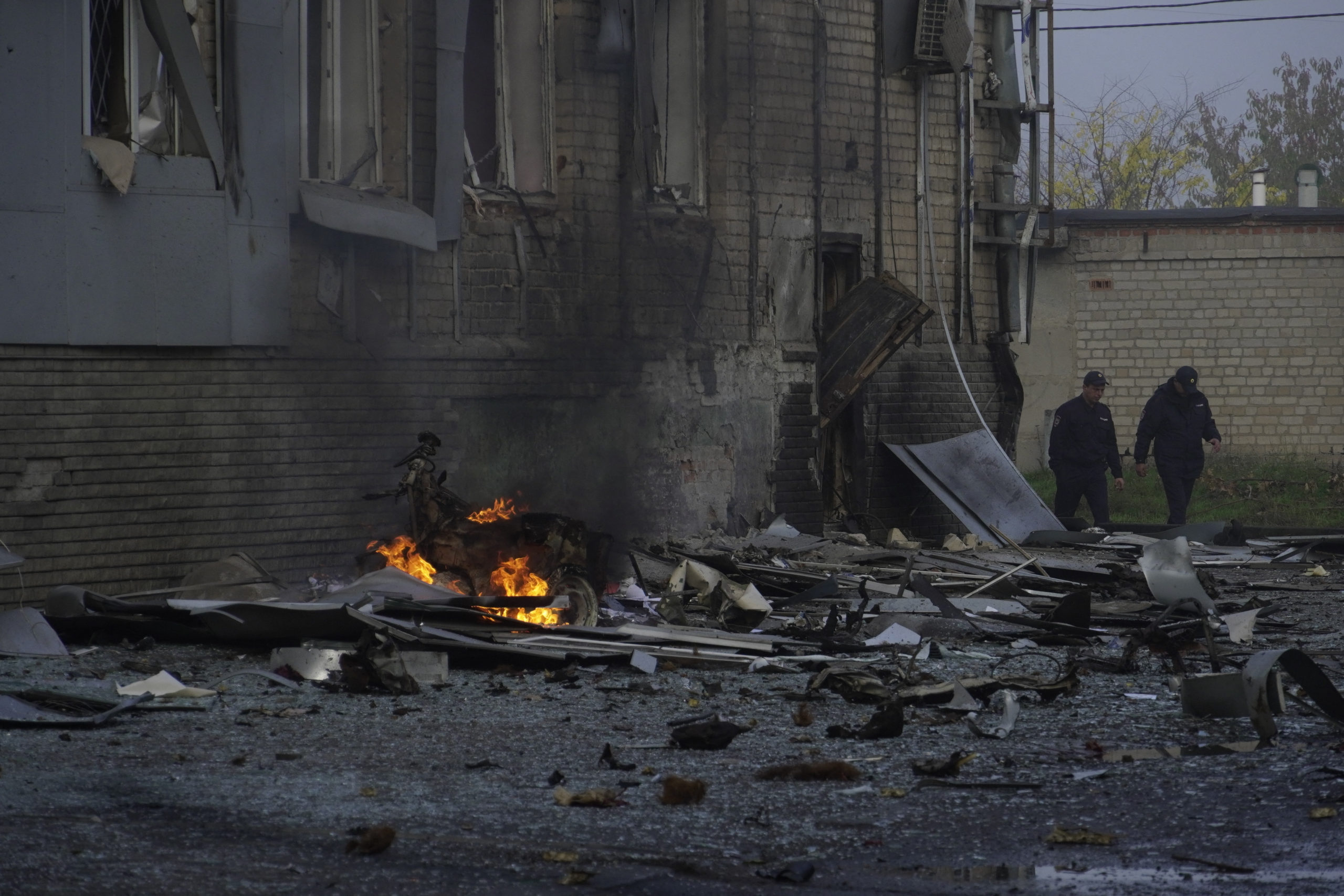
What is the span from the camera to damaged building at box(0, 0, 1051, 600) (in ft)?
30.0

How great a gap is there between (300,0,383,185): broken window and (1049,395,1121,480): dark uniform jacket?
290 inches

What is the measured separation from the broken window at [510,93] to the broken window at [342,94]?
0.99m

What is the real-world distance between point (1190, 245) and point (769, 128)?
10.6 meters

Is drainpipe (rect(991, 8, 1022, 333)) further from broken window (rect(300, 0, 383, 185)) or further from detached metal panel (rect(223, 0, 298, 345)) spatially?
detached metal panel (rect(223, 0, 298, 345))

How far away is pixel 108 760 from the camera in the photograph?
17.1 ft

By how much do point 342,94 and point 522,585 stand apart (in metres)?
4.09

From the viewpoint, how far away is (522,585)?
8648 millimetres

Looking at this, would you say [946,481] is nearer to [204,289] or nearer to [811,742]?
[204,289]

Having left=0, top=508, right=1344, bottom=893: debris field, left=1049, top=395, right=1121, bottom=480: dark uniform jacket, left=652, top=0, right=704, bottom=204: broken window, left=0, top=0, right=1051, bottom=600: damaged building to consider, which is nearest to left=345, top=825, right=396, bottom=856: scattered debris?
left=0, top=508, right=1344, bottom=893: debris field

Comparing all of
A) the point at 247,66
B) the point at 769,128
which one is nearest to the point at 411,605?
the point at 247,66

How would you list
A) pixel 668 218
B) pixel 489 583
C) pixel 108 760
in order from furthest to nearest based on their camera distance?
pixel 668 218 → pixel 489 583 → pixel 108 760

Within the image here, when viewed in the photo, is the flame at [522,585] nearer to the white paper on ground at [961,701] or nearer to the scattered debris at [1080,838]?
the white paper on ground at [961,701]

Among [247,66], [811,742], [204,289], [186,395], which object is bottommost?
[811,742]

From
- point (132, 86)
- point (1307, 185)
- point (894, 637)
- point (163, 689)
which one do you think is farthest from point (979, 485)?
point (1307, 185)
